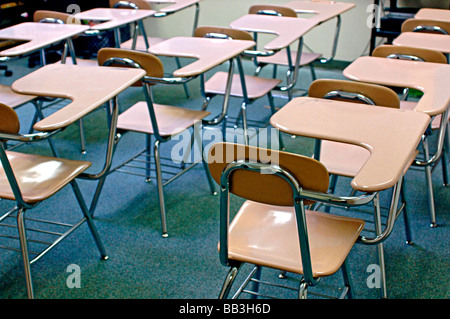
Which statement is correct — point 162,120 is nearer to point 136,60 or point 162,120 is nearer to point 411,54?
point 136,60

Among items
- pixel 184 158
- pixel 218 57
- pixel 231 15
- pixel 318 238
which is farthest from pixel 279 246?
pixel 231 15

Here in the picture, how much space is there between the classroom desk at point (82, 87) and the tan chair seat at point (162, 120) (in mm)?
357

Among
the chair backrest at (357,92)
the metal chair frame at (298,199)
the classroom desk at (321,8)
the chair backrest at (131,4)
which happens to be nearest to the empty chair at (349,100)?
the chair backrest at (357,92)

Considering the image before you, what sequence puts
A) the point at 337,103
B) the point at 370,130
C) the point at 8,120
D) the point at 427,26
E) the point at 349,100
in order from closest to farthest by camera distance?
the point at 370,130
the point at 8,120
the point at 337,103
the point at 349,100
the point at 427,26

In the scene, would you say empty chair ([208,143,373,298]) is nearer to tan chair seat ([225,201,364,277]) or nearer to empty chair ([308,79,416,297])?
tan chair seat ([225,201,364,277])

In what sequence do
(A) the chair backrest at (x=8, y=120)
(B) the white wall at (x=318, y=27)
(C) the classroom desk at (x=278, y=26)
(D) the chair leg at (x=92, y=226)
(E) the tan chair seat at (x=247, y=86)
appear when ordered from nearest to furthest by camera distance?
(A) the chair backrest at (x=8, y=120)
(D) the chair leg at (x=92, y=226)
(C) the classroom desk at (x=278, y=26)
(E) the tan chair seat at (x=247, y=86)
(B) the white wall at (x=318, y=27)

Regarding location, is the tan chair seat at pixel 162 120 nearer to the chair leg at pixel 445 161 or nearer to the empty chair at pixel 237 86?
the empty chair at pixel 237 86

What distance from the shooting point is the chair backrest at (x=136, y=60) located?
2.52 m

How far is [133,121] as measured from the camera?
281 centimetres

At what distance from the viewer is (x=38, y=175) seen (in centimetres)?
227

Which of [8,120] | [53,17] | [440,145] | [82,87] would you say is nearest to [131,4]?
[53,17]

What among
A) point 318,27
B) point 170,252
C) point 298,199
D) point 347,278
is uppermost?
point 298,199

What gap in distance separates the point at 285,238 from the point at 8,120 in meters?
1.06

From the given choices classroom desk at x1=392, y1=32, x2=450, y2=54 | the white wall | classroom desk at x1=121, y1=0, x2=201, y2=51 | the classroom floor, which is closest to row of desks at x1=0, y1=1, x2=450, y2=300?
classroom desk at x1=392, y1=32, x2=450, y2=54
